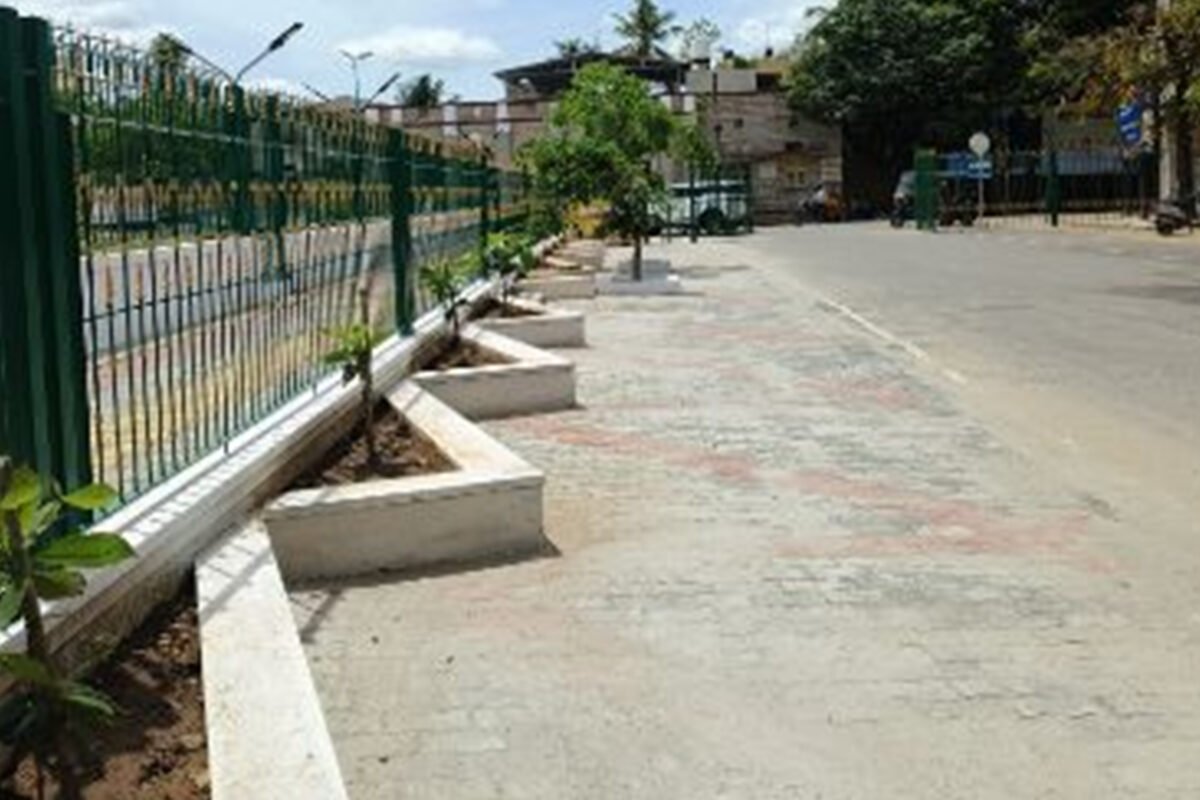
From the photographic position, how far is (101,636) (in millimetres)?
4367

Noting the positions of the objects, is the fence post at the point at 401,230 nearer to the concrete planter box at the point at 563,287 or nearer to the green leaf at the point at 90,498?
the green leaf at the point at 90,498

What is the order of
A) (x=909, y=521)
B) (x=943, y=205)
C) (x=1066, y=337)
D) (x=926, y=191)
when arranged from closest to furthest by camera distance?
(x=909, y=521), (x=1066, y=337), (x=926, y=191), (x=943, y=205)

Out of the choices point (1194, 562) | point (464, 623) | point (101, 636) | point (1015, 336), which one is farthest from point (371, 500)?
point (1015, 336)

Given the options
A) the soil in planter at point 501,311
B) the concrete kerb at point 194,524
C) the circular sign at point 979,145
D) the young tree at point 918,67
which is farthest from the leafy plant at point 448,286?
the young tree at point 918,67

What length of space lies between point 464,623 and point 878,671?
1.56 m

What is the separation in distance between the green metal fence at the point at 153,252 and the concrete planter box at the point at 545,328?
4636 mm

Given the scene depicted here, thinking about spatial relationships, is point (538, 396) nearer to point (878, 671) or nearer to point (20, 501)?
point (878, 671)

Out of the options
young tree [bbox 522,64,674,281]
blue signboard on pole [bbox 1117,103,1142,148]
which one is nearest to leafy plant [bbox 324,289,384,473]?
young tree [bbox 522,64,674,281]

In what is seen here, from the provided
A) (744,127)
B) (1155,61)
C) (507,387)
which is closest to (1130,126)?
(744,127)

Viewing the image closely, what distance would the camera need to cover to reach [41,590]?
118 inches

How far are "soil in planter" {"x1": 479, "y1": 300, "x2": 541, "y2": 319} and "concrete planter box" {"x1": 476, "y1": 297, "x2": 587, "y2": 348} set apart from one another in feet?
0.20

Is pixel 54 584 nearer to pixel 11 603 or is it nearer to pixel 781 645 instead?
pixel 11 603

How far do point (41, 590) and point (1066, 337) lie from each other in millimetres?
13928

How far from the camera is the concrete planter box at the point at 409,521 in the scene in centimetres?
646
